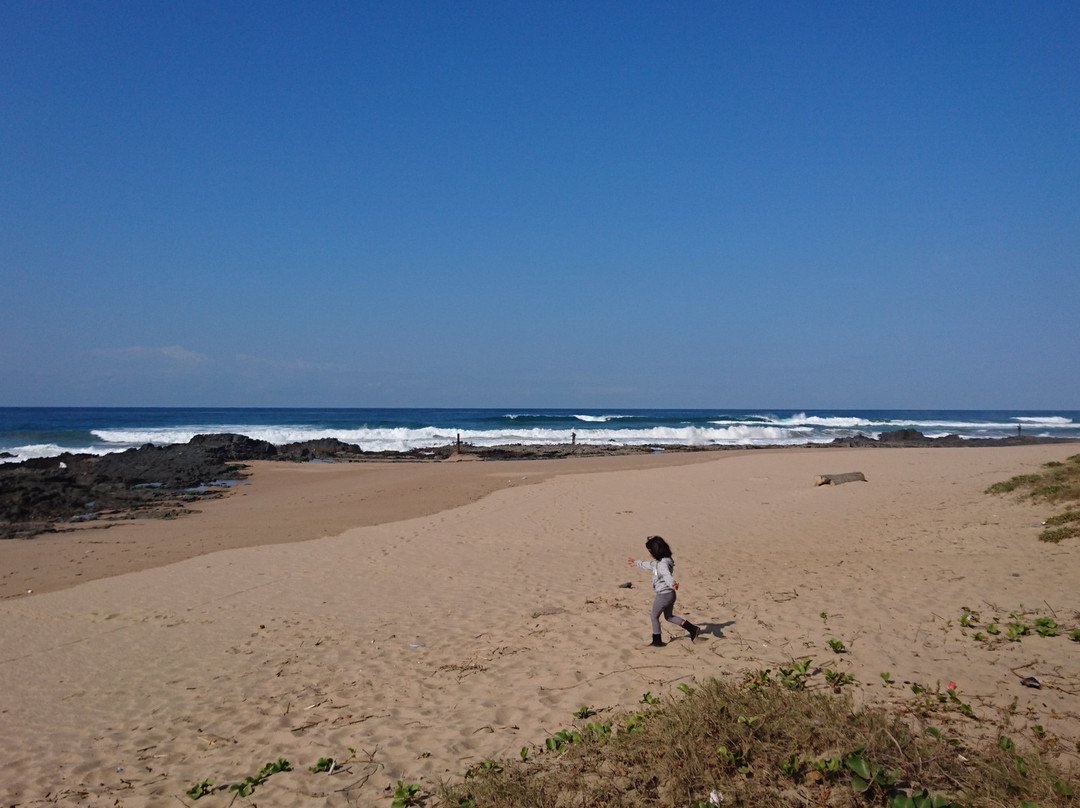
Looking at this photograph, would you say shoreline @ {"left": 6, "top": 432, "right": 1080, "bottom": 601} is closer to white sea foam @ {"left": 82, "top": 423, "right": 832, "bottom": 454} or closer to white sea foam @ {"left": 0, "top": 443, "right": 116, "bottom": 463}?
white sea foam @ {"left": 0, "top": 443, "right": 116, "bottom": 463}

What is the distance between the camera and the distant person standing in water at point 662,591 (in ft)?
21.2

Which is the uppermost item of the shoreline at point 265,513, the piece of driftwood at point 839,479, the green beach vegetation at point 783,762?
the piece of driftwood at point 839,479

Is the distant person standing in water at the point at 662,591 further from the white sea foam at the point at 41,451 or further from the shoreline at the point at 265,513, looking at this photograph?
the white sea foam at the point at 41,451

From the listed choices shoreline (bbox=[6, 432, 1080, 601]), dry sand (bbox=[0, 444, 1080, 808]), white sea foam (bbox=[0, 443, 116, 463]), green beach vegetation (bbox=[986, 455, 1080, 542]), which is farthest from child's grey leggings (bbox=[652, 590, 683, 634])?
white sea foam (bbox=[0, 443, 116, 463])

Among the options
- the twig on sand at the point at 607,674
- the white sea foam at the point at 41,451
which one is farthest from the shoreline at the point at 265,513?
the white sea foam at the point at 41,451

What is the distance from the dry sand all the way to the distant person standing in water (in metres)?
0.20

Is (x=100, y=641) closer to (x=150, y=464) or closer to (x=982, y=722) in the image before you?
(x=982, y=722)

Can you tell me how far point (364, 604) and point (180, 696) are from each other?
2951 mm

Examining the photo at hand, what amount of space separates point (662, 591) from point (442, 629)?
2747 mm

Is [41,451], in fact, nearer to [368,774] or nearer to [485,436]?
[485,436]

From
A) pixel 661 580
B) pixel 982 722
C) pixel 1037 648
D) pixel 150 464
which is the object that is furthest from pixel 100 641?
pixel 150 464

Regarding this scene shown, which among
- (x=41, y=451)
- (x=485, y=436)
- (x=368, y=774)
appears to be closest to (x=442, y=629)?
(x=368, y=774)

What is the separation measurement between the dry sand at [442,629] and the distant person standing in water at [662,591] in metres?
0.20

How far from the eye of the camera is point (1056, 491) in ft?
38.3
